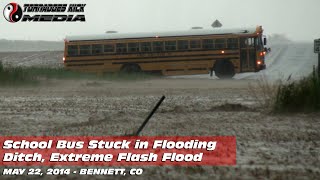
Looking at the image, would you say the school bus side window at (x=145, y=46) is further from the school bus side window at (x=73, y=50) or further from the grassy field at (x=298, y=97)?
the grassy field at (x=298, y=97)

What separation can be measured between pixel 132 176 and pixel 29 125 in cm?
475

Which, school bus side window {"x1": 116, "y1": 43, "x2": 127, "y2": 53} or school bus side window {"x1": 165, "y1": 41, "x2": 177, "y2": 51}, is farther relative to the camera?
school bus side window {"x1": 116, "y1": 43, "x2": 127, "y2": 53}

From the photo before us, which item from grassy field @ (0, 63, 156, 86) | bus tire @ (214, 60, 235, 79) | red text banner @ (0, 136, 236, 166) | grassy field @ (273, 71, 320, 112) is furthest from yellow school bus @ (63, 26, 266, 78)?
red text banner @ (0, 136, 236, 166)

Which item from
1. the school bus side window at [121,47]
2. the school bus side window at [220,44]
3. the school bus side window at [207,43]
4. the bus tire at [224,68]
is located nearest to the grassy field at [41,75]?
the school bus side window at [121,47]

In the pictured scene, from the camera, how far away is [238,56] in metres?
28.7

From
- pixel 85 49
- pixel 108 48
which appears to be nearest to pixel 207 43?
pixel 108 48

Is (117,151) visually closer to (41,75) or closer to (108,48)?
(41,75)

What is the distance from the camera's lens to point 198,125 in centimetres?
997

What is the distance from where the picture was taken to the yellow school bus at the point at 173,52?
28641mm

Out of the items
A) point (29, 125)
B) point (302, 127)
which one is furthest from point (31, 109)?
point (302, 127)

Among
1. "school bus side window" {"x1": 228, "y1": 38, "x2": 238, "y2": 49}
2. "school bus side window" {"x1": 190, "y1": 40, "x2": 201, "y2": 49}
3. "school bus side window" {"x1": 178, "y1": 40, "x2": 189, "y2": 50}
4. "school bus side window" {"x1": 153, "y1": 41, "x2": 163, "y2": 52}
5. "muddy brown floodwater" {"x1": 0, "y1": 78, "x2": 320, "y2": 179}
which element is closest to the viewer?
"muddy brown floodwater" {"x1": 0, "y1": 78, "x2": 320, "y2": 179}

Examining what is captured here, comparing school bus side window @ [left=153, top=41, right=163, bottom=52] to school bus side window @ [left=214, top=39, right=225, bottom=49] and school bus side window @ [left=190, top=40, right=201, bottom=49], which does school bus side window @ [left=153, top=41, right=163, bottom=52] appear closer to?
school bus side window @ [left=190, top=40, right=201, bottom=49]

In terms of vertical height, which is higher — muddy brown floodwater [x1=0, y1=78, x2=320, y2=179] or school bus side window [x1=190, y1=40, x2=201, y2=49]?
muddy brown floodwater [x1=0, y1=78, x2=320, y2=179]

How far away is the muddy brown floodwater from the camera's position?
6.09 m
